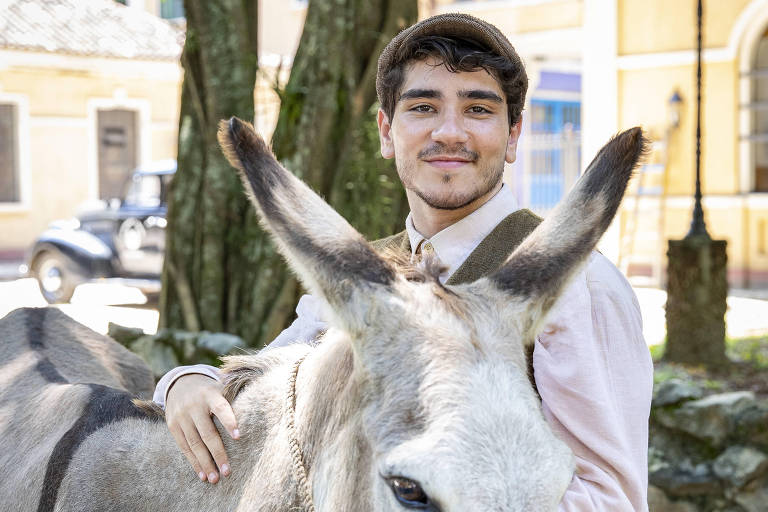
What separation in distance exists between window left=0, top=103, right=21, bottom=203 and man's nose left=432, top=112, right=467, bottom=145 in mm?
18263

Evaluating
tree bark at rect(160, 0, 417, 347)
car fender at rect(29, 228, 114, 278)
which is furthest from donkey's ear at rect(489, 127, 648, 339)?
car fender at rect(29, 228, 114, 278)

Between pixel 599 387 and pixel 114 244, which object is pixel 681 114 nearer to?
pixel 114 244

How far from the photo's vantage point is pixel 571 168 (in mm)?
17109

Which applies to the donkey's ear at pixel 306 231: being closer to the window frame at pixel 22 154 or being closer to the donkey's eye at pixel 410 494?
the donkey's eye at pixel 410 494

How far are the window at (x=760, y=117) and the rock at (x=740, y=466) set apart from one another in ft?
29.7

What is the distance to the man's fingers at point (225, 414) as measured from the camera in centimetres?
192

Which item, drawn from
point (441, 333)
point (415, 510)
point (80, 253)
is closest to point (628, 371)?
point (441, 333)

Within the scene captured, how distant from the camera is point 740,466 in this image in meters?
4.63

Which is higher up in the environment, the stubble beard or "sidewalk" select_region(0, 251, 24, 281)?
the stubble beard

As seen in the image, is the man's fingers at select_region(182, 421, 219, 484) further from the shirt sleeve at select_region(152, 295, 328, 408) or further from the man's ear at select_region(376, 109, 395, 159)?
the man's ear at select_region(376, 109, 395, 159)

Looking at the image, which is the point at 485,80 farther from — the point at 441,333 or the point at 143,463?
the point at 143,463

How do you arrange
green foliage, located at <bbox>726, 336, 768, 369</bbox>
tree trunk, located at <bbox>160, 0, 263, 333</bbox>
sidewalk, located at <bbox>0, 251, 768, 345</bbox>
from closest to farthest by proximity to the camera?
tree trunk, located at <bbox>160, 0, 263, 333</bbox> → green foliage, located at <bbox>726, 336, 768, 369</bbox> → sidewalk, located at <bbox>0, 251, 768, 345</bbox>

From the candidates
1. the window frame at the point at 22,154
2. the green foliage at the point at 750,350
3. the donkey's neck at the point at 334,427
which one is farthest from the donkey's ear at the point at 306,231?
the window frame at the point at 22,154

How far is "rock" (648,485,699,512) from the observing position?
4676 millimetres
